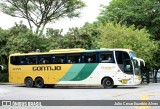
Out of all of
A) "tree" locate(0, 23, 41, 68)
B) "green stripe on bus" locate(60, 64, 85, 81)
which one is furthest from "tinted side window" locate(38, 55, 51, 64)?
"tree" locate(0, 23, 41, 68)

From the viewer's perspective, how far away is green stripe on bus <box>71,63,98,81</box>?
95.3 feet

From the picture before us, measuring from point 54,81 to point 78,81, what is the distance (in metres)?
2.46

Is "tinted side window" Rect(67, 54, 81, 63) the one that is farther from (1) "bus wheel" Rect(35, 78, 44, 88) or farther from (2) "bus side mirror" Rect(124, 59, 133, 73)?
(2) "bus side mirror" Rect(124, 59, 133, 73)

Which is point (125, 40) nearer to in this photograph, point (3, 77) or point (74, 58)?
point (74, 58)

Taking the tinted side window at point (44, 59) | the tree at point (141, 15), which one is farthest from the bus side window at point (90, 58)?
the tree at point (141, 15)

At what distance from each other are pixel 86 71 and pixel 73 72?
1173 mm

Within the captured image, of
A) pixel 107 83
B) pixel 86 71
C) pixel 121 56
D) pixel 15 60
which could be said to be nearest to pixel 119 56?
pixel 121 56

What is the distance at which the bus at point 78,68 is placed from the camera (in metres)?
28.2

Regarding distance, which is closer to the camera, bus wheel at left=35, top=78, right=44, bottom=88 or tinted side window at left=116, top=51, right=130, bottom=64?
tinted side window at left=116, top=51, right=130, bottom=64

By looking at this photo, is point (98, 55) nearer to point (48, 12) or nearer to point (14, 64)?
point (14, 64)

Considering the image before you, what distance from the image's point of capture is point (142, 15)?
149 feet

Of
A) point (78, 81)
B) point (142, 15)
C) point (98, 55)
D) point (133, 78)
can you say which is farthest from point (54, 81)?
point (142, 15)

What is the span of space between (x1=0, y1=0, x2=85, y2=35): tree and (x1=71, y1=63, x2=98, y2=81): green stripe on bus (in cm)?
2023

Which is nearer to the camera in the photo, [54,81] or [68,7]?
[54,81]
